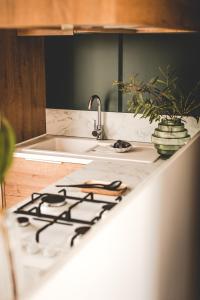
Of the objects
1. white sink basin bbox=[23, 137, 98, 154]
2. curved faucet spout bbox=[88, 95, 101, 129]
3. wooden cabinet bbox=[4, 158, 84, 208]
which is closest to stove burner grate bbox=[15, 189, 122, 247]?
wooden cabinet bbox=[4, 158, 84, 208]

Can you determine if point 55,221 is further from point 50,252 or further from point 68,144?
point 68,144

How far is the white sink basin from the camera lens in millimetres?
3623

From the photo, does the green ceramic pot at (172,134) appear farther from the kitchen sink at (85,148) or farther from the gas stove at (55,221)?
the gas stove at (55,221)

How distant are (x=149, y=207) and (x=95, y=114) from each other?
209cm

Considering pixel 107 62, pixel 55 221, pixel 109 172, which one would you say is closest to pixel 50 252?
pixel 55 221

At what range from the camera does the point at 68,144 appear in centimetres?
371

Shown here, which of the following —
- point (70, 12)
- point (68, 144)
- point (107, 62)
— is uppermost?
point (70, 12)

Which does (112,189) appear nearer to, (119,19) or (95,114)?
(119,19)

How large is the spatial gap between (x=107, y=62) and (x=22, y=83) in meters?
0.69

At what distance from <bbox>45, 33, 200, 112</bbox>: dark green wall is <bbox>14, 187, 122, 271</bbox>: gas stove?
1.53 m

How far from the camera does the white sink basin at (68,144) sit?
362 centimetres

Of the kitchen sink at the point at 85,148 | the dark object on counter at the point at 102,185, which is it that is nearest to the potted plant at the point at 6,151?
the dark object on counter at the point at 102,185

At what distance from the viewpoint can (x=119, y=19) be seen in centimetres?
132

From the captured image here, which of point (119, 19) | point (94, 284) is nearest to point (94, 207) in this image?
point (94, 284)
